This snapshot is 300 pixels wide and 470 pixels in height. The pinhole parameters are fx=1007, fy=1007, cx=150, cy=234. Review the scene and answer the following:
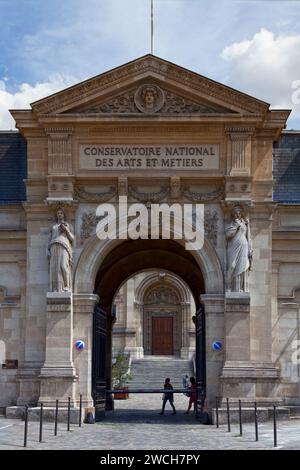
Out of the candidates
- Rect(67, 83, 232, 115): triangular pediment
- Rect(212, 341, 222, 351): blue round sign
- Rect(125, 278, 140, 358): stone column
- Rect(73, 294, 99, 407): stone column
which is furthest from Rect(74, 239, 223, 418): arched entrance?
Rect(125, 278, 140, 358): stone column

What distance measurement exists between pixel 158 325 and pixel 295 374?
37.3m

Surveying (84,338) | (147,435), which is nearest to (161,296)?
(84,338)

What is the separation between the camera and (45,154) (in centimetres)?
2945

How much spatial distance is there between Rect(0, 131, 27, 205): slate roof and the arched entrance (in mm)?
3256

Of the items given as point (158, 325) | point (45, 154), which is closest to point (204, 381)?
point (45, 154)

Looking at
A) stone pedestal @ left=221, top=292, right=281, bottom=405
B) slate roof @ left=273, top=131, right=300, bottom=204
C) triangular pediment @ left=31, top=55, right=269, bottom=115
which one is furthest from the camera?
slate roof @ left=273, top=131, right=300, bottom=204

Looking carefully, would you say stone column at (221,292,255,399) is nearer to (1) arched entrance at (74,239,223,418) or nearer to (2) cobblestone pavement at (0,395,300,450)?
(1) arched entrance at (74,239,223,418)

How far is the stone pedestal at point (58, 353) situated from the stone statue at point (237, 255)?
15.3 ft

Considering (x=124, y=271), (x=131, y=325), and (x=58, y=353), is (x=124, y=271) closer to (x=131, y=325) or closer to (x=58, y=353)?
(x=58, y=353)

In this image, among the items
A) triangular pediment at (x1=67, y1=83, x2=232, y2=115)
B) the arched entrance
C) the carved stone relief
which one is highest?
triangular pediment at (x1=67, y1=83, x2=232, y2=115)

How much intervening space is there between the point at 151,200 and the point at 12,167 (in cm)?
489

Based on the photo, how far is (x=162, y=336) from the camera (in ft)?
218

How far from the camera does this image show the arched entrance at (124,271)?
29.1 metres

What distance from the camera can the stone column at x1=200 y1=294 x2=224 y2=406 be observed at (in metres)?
28.8
